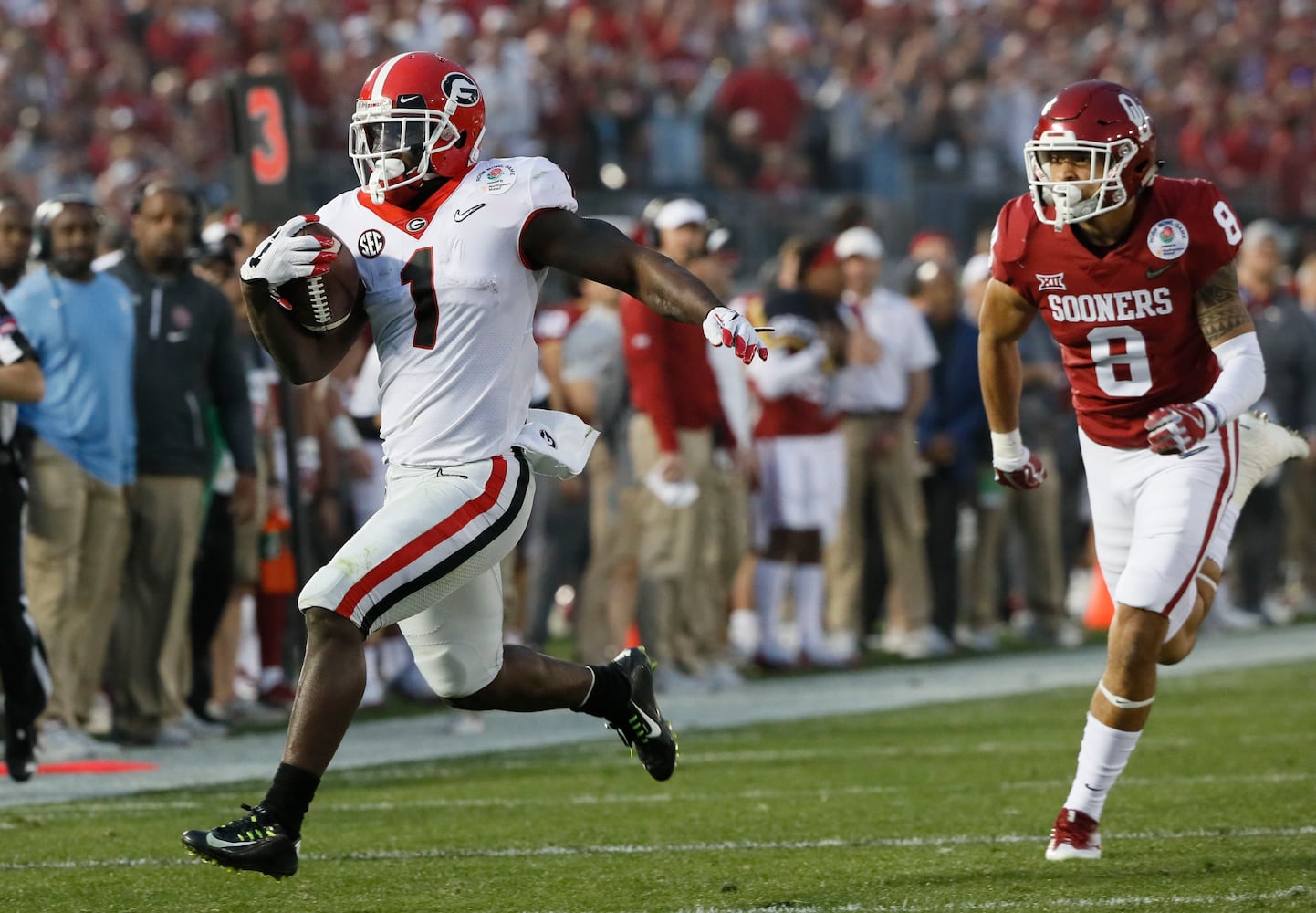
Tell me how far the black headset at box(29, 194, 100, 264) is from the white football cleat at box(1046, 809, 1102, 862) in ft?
15.1

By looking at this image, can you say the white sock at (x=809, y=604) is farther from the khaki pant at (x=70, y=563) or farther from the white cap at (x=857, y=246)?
the khaki pant at (x=70, y=563)

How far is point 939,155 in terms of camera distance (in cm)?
1889

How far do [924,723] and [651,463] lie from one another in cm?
199

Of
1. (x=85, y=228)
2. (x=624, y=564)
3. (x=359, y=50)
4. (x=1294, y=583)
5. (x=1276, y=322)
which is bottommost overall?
(x=1294, y=583)

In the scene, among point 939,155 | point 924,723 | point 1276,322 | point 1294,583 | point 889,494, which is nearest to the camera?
point 924,723

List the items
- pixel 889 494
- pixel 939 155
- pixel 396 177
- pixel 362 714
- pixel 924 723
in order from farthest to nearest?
pixel 939 155 → pixel 889 494 → pixel 362 714 → pixel 924 723 → pixel 396 177

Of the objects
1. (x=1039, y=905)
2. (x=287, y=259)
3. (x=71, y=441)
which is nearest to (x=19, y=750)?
(x=71, y=441)

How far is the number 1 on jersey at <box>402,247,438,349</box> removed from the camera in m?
5.38

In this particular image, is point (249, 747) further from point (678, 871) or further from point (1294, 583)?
point (1294, 583)

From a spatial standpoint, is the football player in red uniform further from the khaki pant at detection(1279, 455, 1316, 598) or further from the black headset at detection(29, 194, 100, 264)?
the khaki pant at detection(1279, 455, 1316, 598)

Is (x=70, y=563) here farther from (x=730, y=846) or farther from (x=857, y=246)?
(x=857, y=246)

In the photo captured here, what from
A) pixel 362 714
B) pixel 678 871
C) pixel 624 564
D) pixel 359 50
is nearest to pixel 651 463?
pixel 624 564

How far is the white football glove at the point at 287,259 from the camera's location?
5.13 metres

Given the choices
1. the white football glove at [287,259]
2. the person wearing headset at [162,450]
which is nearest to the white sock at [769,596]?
the person wearing headset at [162,450]
